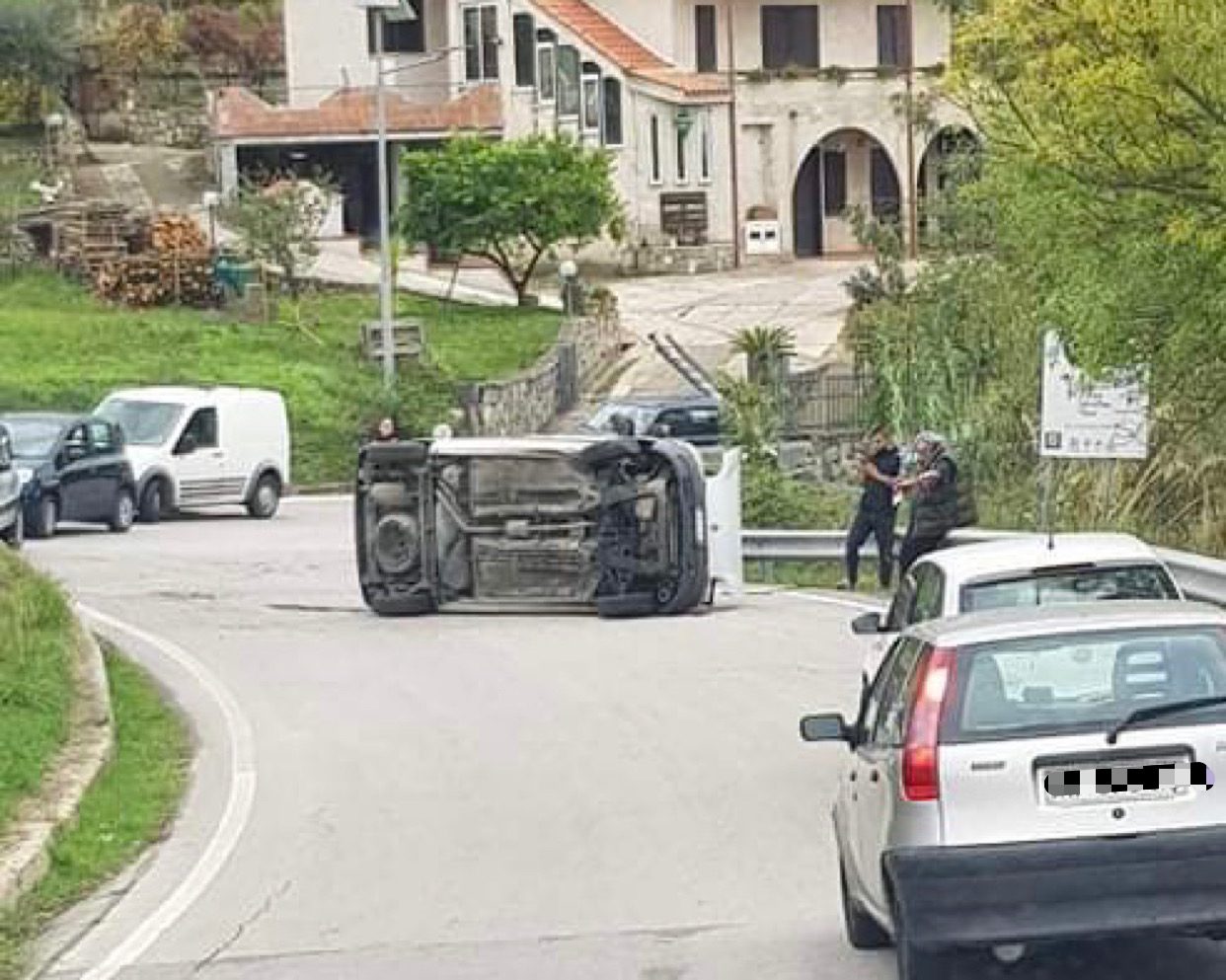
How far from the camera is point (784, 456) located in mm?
39219

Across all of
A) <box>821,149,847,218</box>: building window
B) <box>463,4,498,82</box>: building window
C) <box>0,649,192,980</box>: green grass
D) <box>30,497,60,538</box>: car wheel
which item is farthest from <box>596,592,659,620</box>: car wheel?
<box>463,4,498,82</box>: building window

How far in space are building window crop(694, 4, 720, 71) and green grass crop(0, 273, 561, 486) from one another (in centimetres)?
1472

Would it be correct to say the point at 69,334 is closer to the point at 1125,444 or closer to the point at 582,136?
the point at 582,136

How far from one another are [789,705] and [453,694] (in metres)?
2.78

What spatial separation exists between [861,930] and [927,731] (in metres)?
1.63

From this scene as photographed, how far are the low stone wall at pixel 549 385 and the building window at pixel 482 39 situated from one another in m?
15.5

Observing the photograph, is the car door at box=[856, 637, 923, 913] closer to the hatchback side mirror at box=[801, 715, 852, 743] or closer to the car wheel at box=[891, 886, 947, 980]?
the car wheel at box=[891, 886, 947, 980]

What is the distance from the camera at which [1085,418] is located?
79.8ft

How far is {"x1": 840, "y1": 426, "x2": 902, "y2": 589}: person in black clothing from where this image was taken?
27688 millimetres

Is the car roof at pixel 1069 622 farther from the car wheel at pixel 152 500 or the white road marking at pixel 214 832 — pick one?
the car wheel at pixel 152 500

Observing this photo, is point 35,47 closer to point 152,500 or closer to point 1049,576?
point 152,500

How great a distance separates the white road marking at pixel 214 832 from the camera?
12.5m

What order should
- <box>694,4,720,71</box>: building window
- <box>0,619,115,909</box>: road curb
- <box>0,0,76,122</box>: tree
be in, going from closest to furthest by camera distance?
1. <box>0,619,115,909</box>: road curb
2. <box>0,0,76,122</box>: tree
3. <box>694,4,720,71</box>: building window

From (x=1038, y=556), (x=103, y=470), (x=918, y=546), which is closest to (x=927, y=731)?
(x=1038, y=556)
